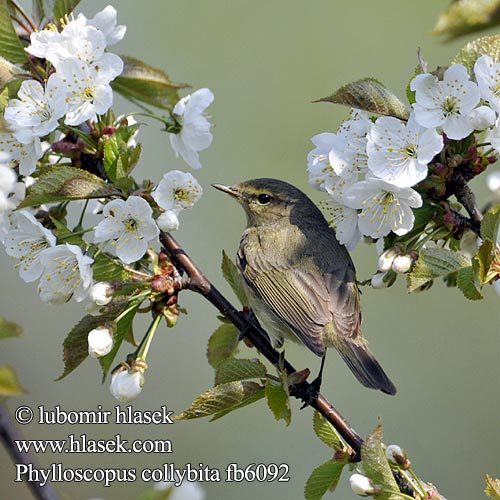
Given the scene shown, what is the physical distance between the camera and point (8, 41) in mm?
2344

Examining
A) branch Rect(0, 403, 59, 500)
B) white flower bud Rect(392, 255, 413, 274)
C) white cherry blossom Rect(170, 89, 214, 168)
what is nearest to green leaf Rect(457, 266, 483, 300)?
white flower bud Rect(392, 255, 413, 274)

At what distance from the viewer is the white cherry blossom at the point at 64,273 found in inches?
86.4

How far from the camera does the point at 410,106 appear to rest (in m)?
2.19

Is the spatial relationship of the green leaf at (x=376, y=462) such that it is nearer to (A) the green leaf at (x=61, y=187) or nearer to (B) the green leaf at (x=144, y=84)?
(A) the green leaf at (x=61, y=187)

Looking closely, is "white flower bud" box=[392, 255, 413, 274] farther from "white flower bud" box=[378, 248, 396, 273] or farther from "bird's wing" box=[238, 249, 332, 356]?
"bird's wing" box=[238, 249, 332, 356]

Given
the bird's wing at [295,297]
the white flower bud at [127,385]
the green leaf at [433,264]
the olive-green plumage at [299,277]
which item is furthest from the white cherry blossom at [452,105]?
the bird's wing at [295,297]

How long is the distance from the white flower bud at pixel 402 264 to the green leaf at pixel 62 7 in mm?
1214

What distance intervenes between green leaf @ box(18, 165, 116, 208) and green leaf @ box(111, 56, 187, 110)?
54 cm

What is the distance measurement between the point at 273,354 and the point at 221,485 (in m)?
3.48

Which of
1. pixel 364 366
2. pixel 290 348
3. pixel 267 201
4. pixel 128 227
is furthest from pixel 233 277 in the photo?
pixel 290 348

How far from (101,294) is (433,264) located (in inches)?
33.4

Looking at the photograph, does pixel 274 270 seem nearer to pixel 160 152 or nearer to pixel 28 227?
pixel 28 227

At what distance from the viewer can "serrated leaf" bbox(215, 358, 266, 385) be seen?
2.11 metres

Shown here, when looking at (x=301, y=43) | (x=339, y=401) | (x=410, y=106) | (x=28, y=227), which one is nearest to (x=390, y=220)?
(x=410, y=106)
